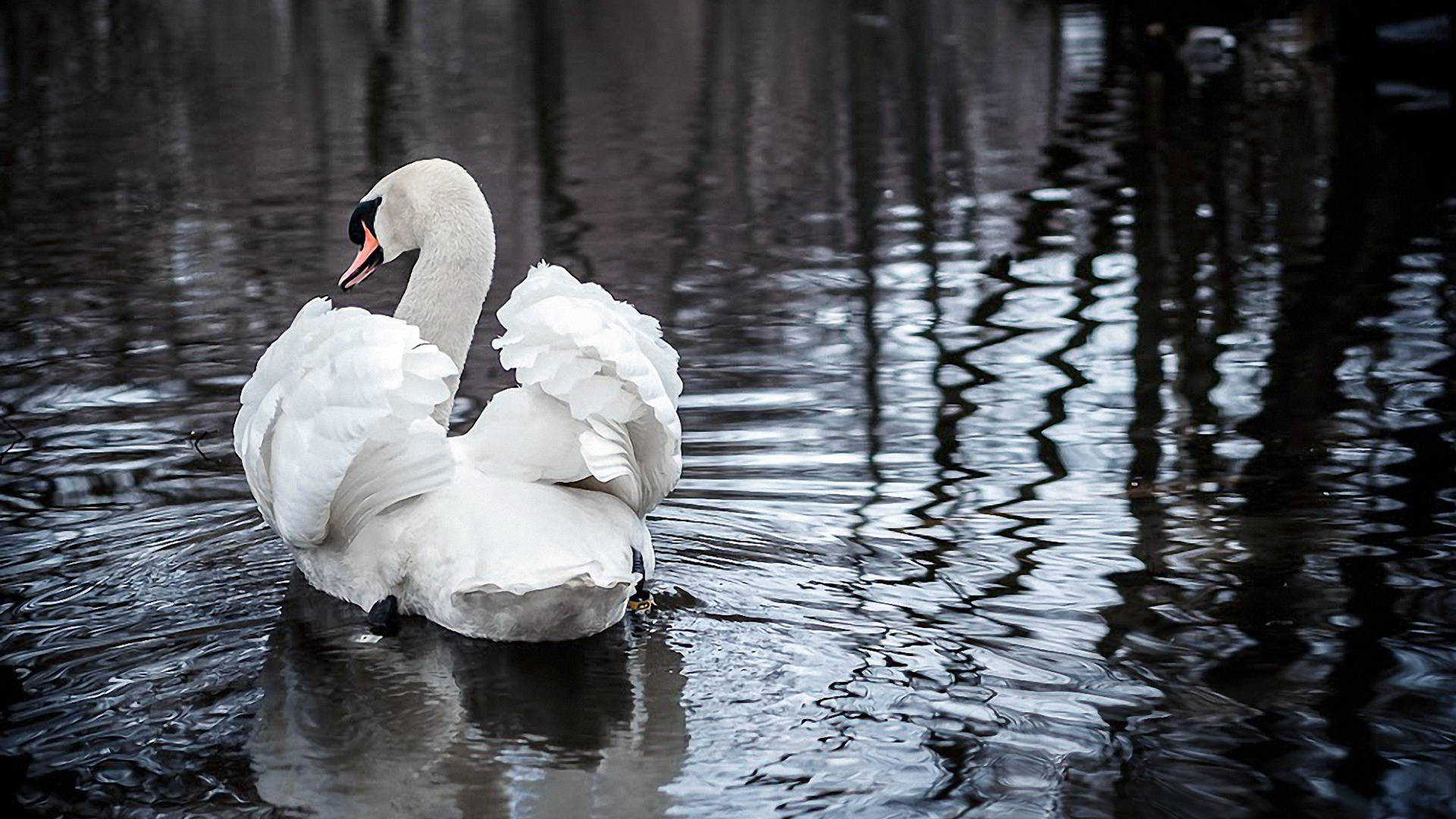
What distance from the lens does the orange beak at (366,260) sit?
542 centimetres

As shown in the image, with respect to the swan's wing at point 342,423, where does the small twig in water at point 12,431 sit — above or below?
below

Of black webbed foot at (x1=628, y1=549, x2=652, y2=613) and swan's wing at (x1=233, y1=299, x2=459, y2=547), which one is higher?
swan's wing at (x1=233, y1=299, x2=459, y2=547)

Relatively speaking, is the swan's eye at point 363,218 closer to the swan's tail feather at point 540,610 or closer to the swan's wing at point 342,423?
the swan's wing at point 342,423

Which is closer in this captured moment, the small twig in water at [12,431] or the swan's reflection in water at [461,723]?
the swan's reflection in water at [461,723]

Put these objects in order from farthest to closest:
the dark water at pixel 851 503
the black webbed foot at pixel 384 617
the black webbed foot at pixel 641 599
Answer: the black webbed foot at pixel 641 599 → the black webbed foot at pixel 384 617 → the dark water at pixel 851 503

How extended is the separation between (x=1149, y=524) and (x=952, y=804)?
203 cm

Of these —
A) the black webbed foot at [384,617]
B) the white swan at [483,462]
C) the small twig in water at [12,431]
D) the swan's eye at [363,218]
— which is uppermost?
the swan's eye at [363,218]

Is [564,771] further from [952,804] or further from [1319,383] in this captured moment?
[1319,383]

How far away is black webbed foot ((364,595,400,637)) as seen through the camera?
446 cm

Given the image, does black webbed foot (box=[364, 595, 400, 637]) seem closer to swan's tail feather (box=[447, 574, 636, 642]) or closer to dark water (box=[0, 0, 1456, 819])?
dark water (box=[0, 0, 1456, 819])

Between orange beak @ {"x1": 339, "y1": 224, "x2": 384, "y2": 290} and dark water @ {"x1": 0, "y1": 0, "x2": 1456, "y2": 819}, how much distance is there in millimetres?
812

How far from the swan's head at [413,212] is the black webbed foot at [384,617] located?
1105mm

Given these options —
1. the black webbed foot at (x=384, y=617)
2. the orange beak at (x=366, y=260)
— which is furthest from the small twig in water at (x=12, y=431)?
the black webbed foot at (x=384, y=617)

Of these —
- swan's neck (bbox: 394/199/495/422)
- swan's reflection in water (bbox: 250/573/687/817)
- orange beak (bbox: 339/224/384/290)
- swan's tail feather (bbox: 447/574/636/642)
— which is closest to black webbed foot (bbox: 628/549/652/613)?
swan's reflection in water (bbox: 250/573/687/817)
